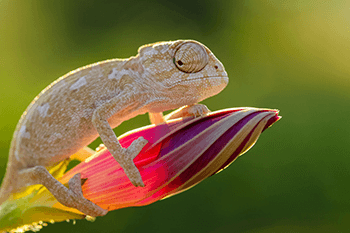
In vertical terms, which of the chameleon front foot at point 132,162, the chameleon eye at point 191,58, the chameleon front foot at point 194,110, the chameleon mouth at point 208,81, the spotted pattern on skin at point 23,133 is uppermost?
the chameleon eye at point 191,58

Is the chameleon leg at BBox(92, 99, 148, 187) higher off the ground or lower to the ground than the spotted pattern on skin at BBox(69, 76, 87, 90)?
lower

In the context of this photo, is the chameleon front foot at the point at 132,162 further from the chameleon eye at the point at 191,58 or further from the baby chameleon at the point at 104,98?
the chameleon eye at the point at 191,58

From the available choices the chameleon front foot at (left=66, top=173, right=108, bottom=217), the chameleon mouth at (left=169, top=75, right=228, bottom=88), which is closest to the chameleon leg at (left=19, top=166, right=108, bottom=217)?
the chameleon front foot at (left=66, top=173, right=108, bottom=217)

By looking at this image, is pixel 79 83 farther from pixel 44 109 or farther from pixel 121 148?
pixel 121 148

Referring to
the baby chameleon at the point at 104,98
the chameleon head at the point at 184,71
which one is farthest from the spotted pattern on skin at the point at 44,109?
the chameleon head at the point at 184,71

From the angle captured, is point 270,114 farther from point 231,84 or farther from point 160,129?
point 231,84

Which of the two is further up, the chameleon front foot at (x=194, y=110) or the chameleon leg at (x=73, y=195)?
the chameleon front foot at (x=194, y=110)

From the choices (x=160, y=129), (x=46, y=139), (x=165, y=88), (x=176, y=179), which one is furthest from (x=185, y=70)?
(x=46, y=139)

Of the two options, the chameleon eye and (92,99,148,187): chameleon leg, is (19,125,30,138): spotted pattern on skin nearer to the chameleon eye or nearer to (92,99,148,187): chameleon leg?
(92,99,148,187): chameleon leg
